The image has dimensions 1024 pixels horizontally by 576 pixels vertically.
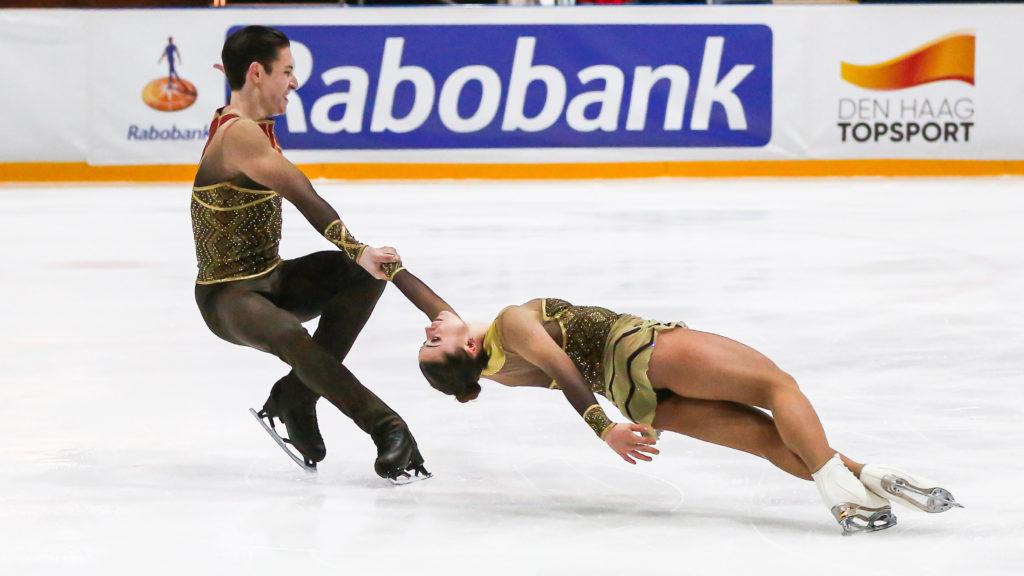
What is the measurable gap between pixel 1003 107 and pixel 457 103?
4.12 meters

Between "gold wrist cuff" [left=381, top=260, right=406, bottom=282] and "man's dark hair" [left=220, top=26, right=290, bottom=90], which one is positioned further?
"man's dark hair" [left=220, top=26, right=290, bottom=90]

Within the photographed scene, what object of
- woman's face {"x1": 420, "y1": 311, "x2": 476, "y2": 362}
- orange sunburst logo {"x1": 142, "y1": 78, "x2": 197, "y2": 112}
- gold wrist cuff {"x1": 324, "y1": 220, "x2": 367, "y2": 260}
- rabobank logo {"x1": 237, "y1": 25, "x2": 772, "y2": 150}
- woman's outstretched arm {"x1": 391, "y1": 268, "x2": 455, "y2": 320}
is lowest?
orange sunburst logo {"x1": 142, "y1": 78, "x2": 197, "y2": 112}

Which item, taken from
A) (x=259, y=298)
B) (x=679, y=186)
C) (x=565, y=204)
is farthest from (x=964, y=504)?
(x=679, y=186)

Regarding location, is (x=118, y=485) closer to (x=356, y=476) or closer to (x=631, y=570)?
(x=356, y=476)

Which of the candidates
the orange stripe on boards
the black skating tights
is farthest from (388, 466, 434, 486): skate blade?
the orange stripe on boards

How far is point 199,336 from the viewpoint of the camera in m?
5.28

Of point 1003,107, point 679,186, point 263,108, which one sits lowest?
point 679,186

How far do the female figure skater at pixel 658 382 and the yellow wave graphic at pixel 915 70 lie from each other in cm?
832

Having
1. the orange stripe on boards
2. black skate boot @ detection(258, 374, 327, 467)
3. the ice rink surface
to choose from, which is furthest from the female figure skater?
the orange stripe on boards

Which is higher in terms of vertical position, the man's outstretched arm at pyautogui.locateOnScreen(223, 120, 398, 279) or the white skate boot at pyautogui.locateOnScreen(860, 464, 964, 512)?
the man's outstretched arm at pyautogui.locateOnScreen(223, 120, 398, 279)

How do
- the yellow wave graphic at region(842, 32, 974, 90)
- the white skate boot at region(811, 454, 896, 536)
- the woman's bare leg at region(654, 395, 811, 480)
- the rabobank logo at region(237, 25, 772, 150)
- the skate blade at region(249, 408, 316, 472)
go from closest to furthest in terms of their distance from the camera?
the white skate boot at region(811, 454, 896, 536) < the woman's bare leg at region(654, 395, 811, 480) < the skate blade at region(249, 408, 316, 472) < the yellow wave graphic at region(842, 32, 974, 90) < the rabobank logo at region(237, 25, 772, 150)

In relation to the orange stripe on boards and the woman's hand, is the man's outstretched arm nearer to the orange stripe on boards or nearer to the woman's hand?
the woman's hand

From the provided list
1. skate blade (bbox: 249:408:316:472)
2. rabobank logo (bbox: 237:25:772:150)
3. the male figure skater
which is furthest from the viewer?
rabobank logo (bbox: 237:25:772:150)

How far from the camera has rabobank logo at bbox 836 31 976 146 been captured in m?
11.1
